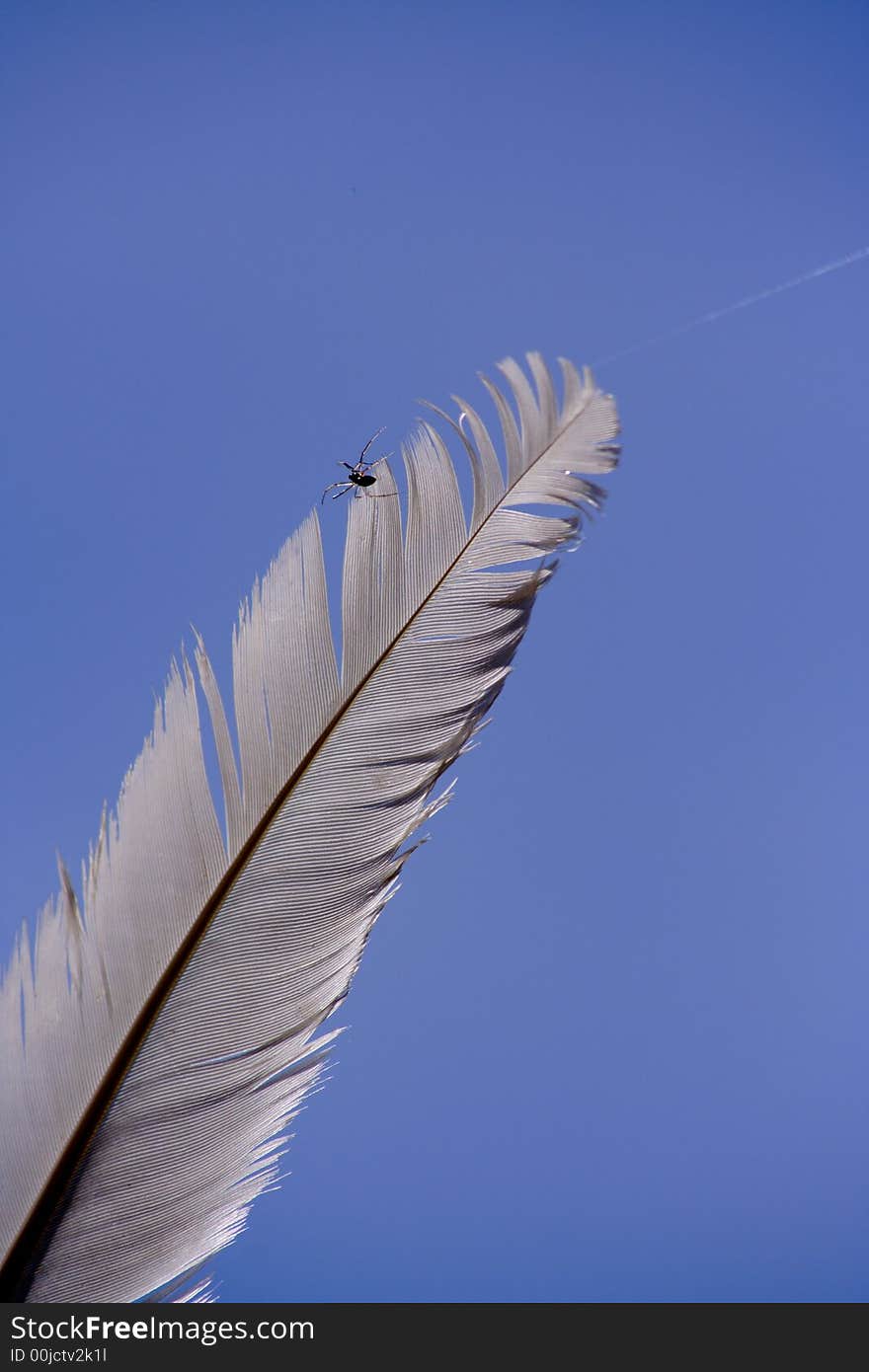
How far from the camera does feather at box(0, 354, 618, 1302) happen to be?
1.25 metres

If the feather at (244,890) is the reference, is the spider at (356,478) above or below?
above

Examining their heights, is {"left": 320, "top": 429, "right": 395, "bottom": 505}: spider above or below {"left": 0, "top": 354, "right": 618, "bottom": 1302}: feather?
above

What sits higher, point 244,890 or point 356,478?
point 356,478

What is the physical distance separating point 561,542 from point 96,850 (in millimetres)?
1066

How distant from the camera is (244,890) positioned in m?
1.33

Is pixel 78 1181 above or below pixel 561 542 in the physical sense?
below

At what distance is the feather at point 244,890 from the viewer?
125 cm
